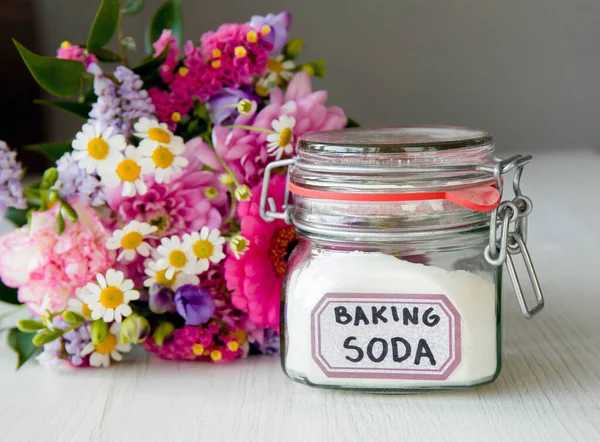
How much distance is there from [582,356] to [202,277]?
1.08 feet

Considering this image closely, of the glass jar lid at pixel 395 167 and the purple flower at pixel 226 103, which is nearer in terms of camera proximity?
the glass jar lid at pixel 395 167

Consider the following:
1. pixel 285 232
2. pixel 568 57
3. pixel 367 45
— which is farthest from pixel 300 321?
pixel 568 57

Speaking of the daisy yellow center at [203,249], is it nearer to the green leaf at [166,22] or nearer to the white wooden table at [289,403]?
the white wooden table at [289,403]

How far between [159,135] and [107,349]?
19cm

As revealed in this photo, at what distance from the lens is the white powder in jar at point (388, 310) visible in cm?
56

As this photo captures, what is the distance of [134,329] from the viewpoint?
0.65m

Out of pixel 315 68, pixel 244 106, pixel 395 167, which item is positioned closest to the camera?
pixel 395 167

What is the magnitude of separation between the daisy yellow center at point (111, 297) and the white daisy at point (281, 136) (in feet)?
0.57

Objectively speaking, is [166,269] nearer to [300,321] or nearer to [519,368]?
[300,321]

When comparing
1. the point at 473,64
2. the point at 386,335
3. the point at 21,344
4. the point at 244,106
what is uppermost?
the point at 244,106

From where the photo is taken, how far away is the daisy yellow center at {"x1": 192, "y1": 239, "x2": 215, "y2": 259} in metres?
0.65

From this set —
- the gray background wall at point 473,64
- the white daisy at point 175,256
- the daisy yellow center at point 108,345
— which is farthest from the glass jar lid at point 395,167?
the gray background wall at point 473,64

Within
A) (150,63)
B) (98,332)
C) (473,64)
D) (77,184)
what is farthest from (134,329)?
(473,64)

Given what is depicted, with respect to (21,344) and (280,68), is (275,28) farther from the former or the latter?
(21,344)
